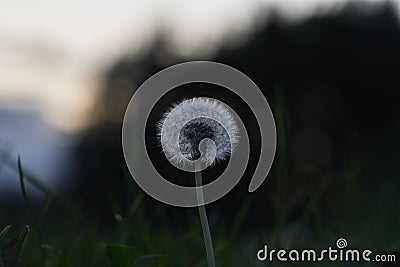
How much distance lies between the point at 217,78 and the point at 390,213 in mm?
3761

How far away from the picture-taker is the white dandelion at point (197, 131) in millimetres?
855

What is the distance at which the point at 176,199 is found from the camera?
2.56m

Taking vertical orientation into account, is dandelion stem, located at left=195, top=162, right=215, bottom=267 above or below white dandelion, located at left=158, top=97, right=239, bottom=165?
below

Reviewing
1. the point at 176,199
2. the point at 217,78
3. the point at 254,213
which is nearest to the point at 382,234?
the point at 176,199

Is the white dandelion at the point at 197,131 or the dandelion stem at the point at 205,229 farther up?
the white dandelion at the point at 197,131

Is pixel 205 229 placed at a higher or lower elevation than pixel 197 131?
lower

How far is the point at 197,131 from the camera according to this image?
87 centimetres

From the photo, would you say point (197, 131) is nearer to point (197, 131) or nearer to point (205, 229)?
point (197, 131)

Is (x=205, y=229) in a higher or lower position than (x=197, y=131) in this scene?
lower

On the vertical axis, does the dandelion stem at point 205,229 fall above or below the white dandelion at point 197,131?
below

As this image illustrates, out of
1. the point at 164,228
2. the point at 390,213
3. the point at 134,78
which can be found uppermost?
the point at 134,78

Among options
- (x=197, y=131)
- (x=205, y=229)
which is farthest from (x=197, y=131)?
(x=205, y=229)

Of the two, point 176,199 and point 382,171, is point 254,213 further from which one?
point 176,199

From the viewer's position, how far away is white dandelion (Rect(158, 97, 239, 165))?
0.85m
